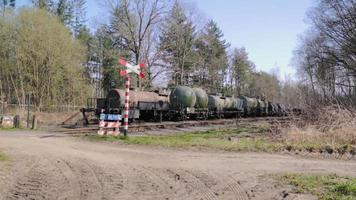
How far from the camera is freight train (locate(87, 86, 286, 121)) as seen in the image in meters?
26.7

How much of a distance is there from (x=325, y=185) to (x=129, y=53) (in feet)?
136

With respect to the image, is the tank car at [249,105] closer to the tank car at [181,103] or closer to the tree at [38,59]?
the tank car at [181,103]

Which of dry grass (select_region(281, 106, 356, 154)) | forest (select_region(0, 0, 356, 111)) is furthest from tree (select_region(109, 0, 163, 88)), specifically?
dry grass (select_region(281, 106, 356, 154))

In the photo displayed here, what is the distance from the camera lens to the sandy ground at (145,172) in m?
6.73

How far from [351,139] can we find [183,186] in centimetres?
905

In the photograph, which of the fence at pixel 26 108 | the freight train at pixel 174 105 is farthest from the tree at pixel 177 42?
the fence at pixel 26 108

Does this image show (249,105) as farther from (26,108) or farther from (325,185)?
(325,185)

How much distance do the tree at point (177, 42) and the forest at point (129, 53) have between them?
0.44 ft

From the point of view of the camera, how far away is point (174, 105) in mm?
31531

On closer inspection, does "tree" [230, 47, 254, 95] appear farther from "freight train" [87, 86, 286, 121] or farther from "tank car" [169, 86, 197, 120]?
"tank car" [169, 86, 197, 120]

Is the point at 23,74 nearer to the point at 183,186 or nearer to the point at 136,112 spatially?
the point at 136,112

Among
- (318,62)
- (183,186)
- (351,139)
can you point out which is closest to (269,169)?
(183,186)

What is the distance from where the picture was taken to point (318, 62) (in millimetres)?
43406

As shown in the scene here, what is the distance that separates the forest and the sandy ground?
11.4 meters
